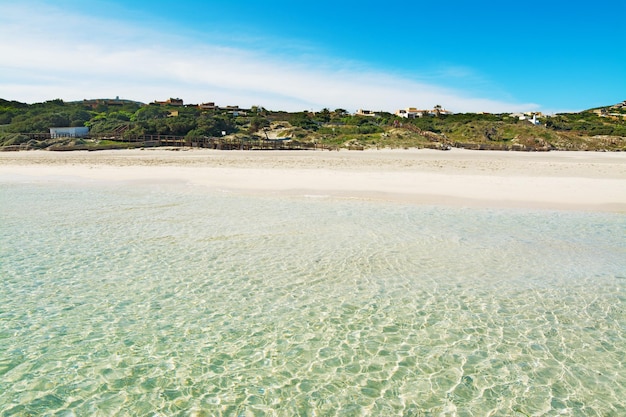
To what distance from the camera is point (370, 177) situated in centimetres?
1958

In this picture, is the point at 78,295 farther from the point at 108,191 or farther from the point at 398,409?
the point at 108,191

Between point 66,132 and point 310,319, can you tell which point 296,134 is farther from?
point 310,319

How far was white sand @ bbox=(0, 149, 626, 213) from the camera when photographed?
14883 mm

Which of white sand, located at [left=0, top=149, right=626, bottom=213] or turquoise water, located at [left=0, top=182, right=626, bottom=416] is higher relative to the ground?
white sand, located at [left=0, top=149, right=626, bottom=213]

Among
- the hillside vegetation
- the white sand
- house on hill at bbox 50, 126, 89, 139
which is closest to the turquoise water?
the white sand

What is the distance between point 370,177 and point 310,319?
47.3 feet

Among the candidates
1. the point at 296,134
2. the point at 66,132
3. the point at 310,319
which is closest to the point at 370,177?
the point at 310,319

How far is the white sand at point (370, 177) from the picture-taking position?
586 inches

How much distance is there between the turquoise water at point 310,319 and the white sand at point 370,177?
166 inches

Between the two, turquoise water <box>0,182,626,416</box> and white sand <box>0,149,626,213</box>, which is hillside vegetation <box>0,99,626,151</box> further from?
turquoise water <box>0,182,626,416</box>

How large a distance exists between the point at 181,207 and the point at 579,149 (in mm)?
41052

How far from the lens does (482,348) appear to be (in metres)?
5.01

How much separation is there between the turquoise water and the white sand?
4.21 meters

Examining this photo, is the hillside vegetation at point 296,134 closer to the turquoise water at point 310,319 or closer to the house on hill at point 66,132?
the house on hill at point 66,132
